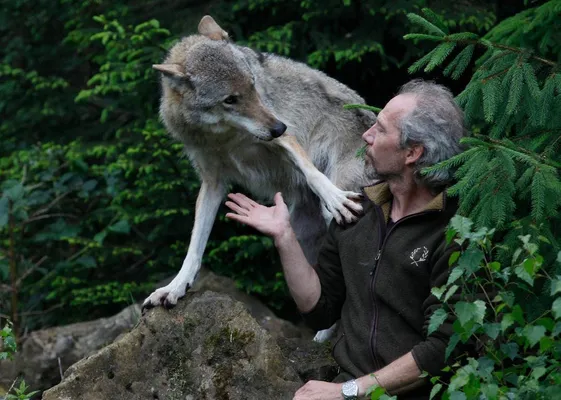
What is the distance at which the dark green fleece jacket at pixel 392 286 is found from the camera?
3.75m

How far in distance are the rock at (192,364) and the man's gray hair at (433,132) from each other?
1.21m

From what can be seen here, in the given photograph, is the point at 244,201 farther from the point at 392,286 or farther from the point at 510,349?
the point at 510,349

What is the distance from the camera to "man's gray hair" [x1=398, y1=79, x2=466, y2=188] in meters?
3.99

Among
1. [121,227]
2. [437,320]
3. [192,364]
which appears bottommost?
[121,227]

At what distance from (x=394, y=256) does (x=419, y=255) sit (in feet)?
0.41

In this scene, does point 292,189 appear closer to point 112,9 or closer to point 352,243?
point 352,243

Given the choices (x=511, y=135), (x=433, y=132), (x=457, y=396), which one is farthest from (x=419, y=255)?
(x=511, y=135)

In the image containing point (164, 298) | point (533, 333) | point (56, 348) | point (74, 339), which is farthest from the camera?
point (74, 339)

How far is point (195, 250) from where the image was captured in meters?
5.16

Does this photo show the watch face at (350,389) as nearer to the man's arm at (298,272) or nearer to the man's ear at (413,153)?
the man's arm at (298,272)

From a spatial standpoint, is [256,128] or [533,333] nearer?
[533,333]

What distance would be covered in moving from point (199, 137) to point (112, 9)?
3176 millimetres

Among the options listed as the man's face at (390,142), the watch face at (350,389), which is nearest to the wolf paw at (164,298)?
the watch face at (350,389)

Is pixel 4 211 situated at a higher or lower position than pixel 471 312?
lower
